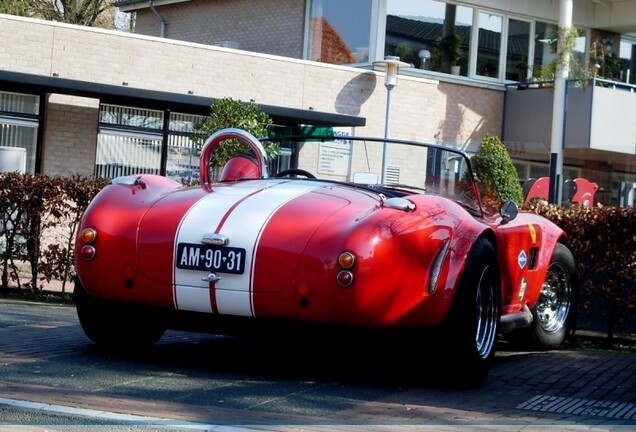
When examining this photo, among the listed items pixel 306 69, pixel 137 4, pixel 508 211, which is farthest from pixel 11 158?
pixel 137 4

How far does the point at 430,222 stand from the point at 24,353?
2692mm

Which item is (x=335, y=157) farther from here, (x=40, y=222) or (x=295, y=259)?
(x=40, y=222)

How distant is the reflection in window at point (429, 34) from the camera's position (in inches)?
1024

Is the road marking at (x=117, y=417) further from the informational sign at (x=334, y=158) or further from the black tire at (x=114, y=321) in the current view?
the informational sign at (x=334, y=158)

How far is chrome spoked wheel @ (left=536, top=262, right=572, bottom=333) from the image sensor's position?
9.01m

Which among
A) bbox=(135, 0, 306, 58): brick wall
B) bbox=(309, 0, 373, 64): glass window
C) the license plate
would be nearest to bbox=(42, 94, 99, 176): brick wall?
bbox=(309, 0, 373, 64): glass window

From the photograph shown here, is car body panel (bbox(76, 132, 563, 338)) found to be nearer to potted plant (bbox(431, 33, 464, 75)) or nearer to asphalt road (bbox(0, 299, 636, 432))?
asphalt road (bbox(0, 299, 636, 432))

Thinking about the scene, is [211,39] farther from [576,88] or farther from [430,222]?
[430,222]

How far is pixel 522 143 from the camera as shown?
2756 cm

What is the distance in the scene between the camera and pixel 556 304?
9.23 m

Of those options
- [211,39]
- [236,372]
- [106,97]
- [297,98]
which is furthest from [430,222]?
[211,39]

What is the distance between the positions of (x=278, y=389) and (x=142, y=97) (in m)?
15.5

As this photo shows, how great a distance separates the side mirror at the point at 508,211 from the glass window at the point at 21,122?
14397 millimetres

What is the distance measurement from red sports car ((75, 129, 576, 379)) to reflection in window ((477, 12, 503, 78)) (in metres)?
20.5
